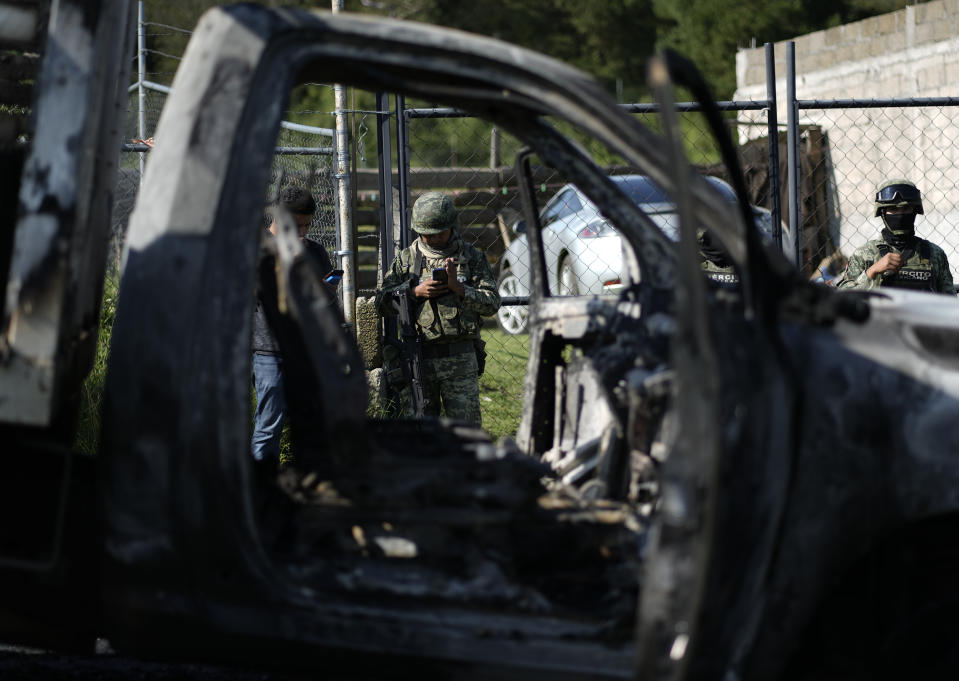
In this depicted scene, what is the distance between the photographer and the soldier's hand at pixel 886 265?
237 inches

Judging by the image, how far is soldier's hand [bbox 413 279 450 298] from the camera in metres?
5.57

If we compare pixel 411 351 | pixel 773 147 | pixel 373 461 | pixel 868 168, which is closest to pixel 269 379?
pixel 411 351

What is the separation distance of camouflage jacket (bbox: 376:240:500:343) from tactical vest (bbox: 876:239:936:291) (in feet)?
7.71

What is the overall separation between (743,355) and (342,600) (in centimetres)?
98

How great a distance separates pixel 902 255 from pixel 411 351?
294cm

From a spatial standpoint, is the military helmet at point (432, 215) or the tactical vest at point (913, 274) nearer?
the military helmet at point (432, 215)

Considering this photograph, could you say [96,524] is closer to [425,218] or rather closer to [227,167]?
[227,167]

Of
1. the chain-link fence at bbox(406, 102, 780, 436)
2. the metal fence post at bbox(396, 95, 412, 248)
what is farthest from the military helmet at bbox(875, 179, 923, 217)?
the metal fence post at bbox(396, 95, 412, 248)

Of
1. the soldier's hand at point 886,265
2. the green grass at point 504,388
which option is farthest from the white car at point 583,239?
the soldier's hand at point 886,265

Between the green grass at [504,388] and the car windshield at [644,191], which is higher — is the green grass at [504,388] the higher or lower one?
the lower one

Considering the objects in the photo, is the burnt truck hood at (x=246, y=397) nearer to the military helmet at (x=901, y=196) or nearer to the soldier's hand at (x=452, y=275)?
the soldier's hand at (x=452, y=275)

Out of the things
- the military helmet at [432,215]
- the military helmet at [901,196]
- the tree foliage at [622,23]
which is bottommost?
the military helmet at [432,215]

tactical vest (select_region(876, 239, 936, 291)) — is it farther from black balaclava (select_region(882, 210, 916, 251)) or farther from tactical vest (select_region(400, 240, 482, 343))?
tactical vest (select_region(400, 240, 482, 343))

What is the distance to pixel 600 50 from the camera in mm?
39531
